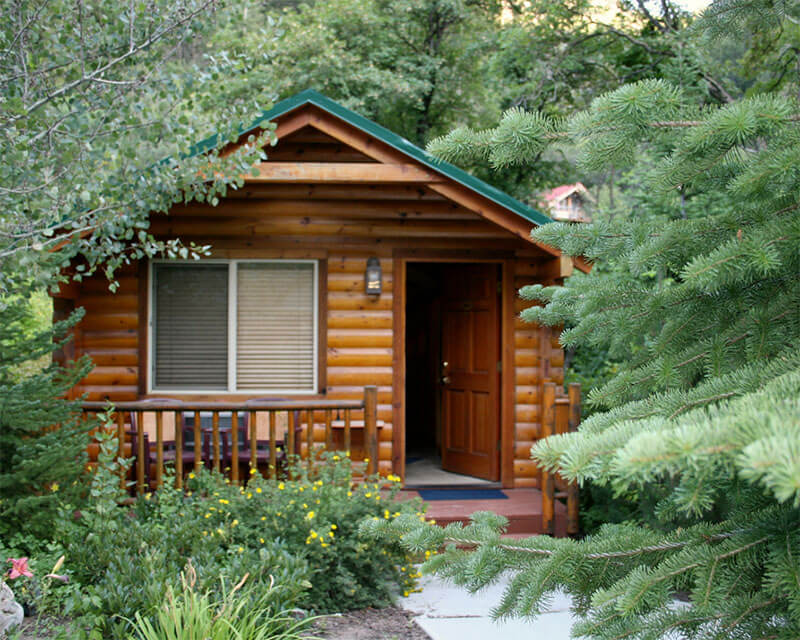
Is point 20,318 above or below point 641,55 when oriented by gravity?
below

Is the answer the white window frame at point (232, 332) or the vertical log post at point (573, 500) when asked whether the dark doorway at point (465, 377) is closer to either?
the vertical log post at point (573, 500)

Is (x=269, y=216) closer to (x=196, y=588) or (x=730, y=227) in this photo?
(x=196, y=588)

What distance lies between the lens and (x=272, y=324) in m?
7.89

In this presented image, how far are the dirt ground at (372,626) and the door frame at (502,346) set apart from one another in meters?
3.10

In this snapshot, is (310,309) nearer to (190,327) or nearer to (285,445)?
(190,327)

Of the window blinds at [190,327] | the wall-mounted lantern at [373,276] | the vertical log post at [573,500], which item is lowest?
the vertical log post at [573,500]

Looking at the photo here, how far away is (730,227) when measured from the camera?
223cm

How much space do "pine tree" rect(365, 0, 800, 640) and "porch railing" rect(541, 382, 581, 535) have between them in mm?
4085

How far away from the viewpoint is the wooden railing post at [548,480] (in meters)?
6.54

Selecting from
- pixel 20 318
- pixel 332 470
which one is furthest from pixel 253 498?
pixel 20 318

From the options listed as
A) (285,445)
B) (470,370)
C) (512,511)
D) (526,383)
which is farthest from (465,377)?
(285,445)

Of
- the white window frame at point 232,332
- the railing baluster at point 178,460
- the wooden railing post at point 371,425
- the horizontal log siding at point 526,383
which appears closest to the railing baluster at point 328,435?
the wooden railing post at point 371,425

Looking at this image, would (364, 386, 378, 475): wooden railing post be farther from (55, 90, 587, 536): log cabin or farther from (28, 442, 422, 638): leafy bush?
(55, 90, 587, 536): log cabin

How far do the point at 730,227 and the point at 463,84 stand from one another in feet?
54.7
